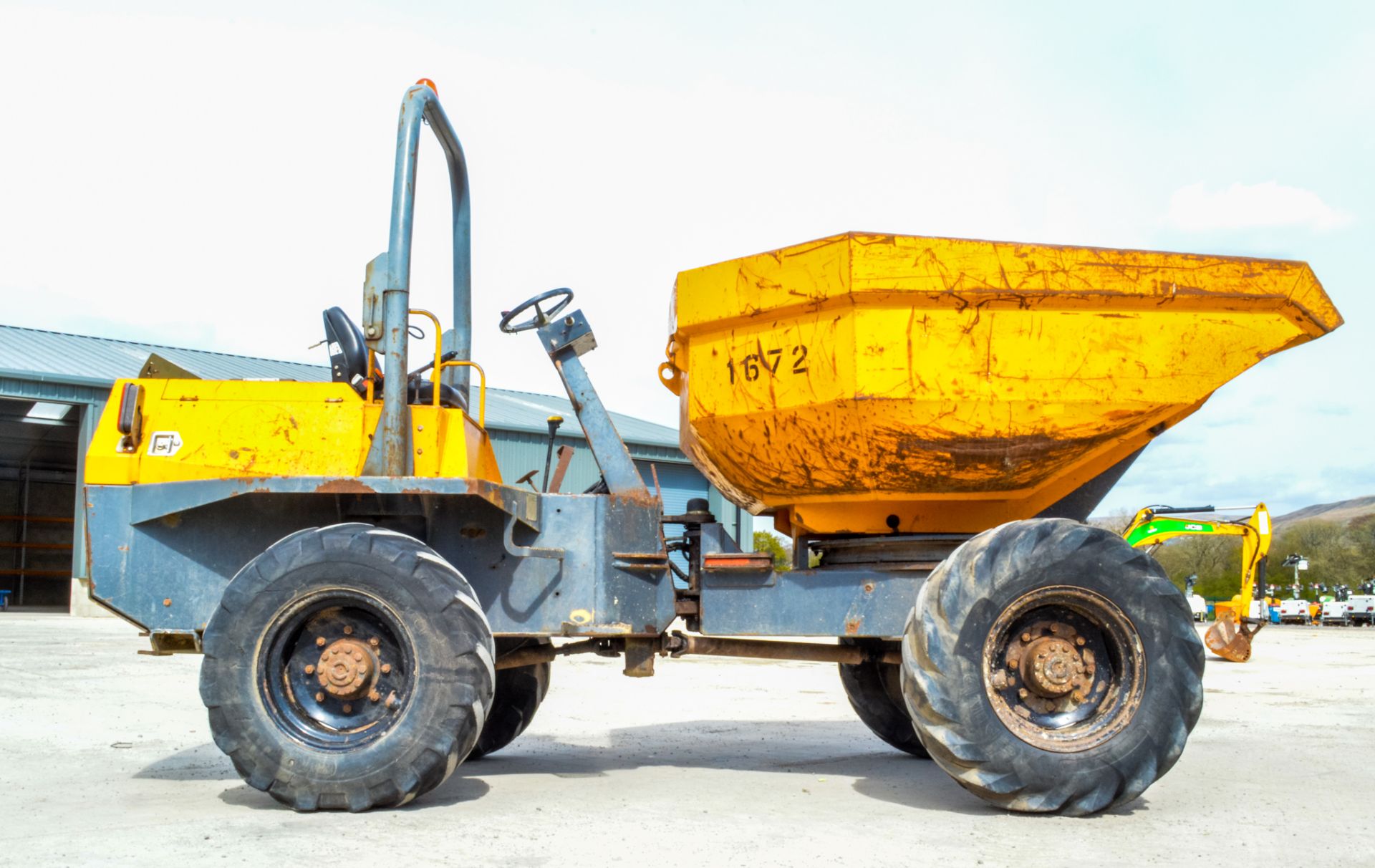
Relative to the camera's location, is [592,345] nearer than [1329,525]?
Yes

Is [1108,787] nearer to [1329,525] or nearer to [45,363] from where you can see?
[45,363]

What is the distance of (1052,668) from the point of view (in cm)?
478

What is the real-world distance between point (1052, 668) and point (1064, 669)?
0.05 meters

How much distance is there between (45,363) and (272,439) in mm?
19945

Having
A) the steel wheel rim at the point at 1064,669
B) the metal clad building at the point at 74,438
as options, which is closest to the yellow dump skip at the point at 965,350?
the steel wheel rim at the point at 1064,669

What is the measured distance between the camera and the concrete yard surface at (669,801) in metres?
3.92

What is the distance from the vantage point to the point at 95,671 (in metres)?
10.9

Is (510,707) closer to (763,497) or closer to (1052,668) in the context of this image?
(763,497)

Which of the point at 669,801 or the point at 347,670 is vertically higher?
the point at 347,670

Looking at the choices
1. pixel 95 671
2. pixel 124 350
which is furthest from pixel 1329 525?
pixel 95 671

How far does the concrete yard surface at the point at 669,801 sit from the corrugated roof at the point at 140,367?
12.4m

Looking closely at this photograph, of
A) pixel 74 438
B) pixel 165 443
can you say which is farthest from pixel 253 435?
pixel 74 438

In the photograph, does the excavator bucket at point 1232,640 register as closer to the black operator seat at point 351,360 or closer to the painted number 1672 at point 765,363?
the painted number 1672 at point 765,363

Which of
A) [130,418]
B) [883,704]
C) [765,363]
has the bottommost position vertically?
[883,704]
